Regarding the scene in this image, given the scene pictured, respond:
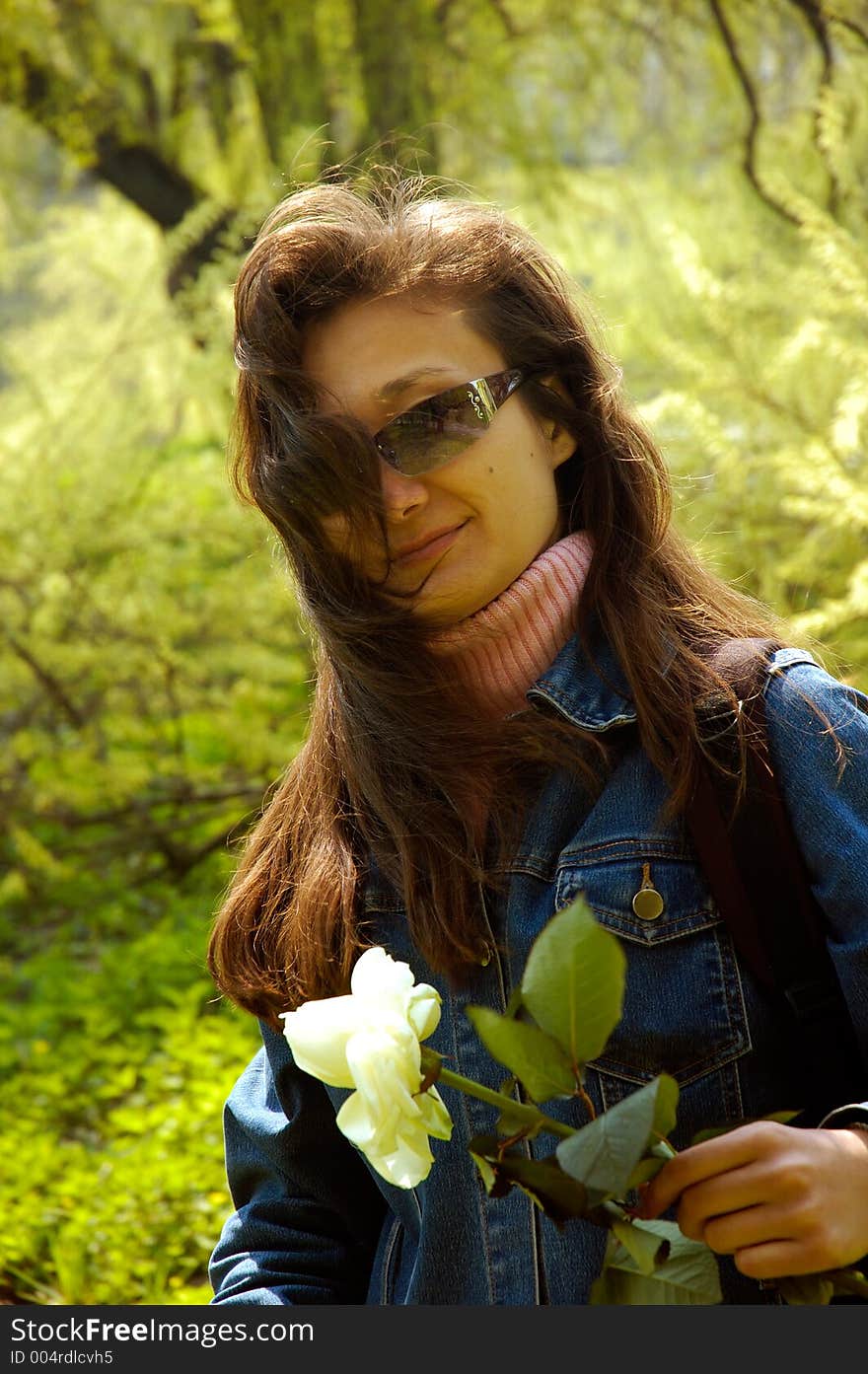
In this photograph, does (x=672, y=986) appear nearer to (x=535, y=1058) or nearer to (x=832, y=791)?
(x=832, y=791)

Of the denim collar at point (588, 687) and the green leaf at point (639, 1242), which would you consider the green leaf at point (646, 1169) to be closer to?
the green leaf at point (639, 1242)

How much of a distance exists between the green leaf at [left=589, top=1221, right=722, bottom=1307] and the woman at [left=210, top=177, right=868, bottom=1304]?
0.28m

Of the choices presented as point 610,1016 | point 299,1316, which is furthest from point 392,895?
point 610,1016

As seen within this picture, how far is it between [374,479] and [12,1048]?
11.0ft

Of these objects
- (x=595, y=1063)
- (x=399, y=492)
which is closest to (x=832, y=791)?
(x=595, y=1063)

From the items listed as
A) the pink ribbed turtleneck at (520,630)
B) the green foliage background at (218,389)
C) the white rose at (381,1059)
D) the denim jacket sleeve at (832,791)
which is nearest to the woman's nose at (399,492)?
the pink ribbed turtleneck at (520,630)

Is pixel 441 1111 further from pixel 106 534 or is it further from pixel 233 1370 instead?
pixel 106 534

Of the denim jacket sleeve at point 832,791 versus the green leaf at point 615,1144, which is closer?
the green leaf at point 615,1144

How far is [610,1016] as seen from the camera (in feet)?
2.87

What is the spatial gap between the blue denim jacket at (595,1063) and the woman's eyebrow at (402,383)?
0.35 meters

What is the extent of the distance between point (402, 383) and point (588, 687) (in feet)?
1.31

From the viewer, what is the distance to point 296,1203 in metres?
1.48

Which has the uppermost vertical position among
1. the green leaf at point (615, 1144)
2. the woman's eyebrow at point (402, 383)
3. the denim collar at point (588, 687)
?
the woman's eyebrow at point (402, 383)

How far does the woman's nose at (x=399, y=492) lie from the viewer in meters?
1.41
